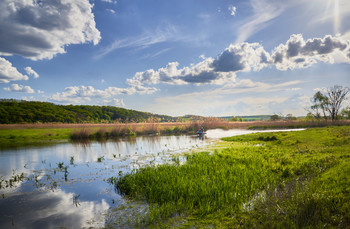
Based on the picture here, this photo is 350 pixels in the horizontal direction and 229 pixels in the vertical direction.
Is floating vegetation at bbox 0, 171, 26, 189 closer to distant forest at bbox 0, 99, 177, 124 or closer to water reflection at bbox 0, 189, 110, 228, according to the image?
water reflection at bbox 0, 189, 110, 228

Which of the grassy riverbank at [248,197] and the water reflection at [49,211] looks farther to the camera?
the water reflection at [49,211]

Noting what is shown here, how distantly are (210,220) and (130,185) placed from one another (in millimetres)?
4239

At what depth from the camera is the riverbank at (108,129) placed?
3334cm

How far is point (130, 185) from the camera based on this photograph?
887cm

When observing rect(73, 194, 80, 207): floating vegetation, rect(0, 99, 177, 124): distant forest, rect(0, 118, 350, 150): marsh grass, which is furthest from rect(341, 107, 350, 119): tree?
rect(73, 194, 80, 207): floating vegetation

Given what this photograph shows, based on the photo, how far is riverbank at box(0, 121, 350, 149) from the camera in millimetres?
33344

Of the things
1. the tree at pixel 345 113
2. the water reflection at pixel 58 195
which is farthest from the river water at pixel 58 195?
the tree at pixel 345 113

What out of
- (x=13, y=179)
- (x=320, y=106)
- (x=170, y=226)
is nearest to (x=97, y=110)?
(x=320, y=106)

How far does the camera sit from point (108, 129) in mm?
38062

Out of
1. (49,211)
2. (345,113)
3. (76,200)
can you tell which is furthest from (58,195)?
(345,113)

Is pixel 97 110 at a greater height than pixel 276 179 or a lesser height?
greater

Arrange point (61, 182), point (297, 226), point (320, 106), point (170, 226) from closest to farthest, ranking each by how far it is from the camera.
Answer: point (297, 226), point (170, 226), point (61, 182), point (320, 106)

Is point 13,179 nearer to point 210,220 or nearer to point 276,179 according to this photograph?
point 210,220

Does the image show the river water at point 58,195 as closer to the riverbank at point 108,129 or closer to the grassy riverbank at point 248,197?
the grassy riverbank at point 248,197
